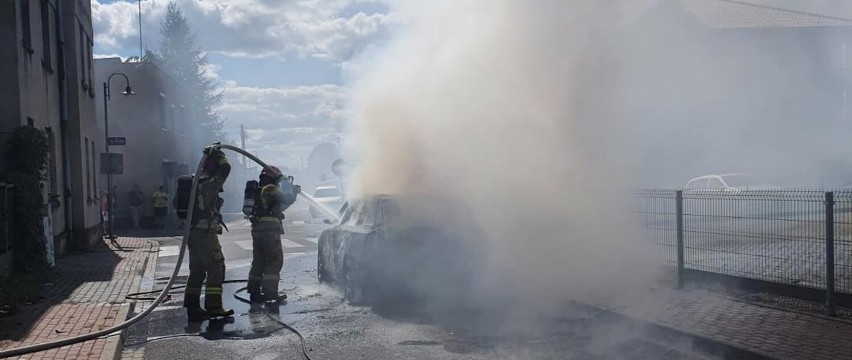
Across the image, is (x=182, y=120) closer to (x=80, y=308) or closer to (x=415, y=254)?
(x=80, y=308)

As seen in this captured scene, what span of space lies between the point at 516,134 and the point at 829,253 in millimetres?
5992

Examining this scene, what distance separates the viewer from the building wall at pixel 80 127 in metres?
→ 16.8

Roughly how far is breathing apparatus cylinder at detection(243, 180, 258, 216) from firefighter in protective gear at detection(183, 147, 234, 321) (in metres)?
1.09

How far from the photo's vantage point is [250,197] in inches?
395

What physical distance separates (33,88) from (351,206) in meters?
6.62

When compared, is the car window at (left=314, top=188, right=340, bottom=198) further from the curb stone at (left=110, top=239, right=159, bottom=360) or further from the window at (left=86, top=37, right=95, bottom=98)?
the window at (left=86, top=37, right=95, bottom=98)

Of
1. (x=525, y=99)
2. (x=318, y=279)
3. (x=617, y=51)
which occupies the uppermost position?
(x=617, y=51)

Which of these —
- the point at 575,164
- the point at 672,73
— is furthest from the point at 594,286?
the point at 672,73

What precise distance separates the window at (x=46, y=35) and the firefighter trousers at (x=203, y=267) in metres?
8.41

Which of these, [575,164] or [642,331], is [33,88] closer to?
[575,164]

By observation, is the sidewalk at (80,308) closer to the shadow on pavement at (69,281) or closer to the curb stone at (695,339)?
the shadow on pavement at (69,281)

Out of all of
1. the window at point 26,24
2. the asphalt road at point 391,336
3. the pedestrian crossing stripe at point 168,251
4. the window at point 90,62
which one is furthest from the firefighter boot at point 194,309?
the window at point 90,62

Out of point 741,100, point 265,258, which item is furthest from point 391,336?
point 741,100

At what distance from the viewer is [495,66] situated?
13.0 metres
